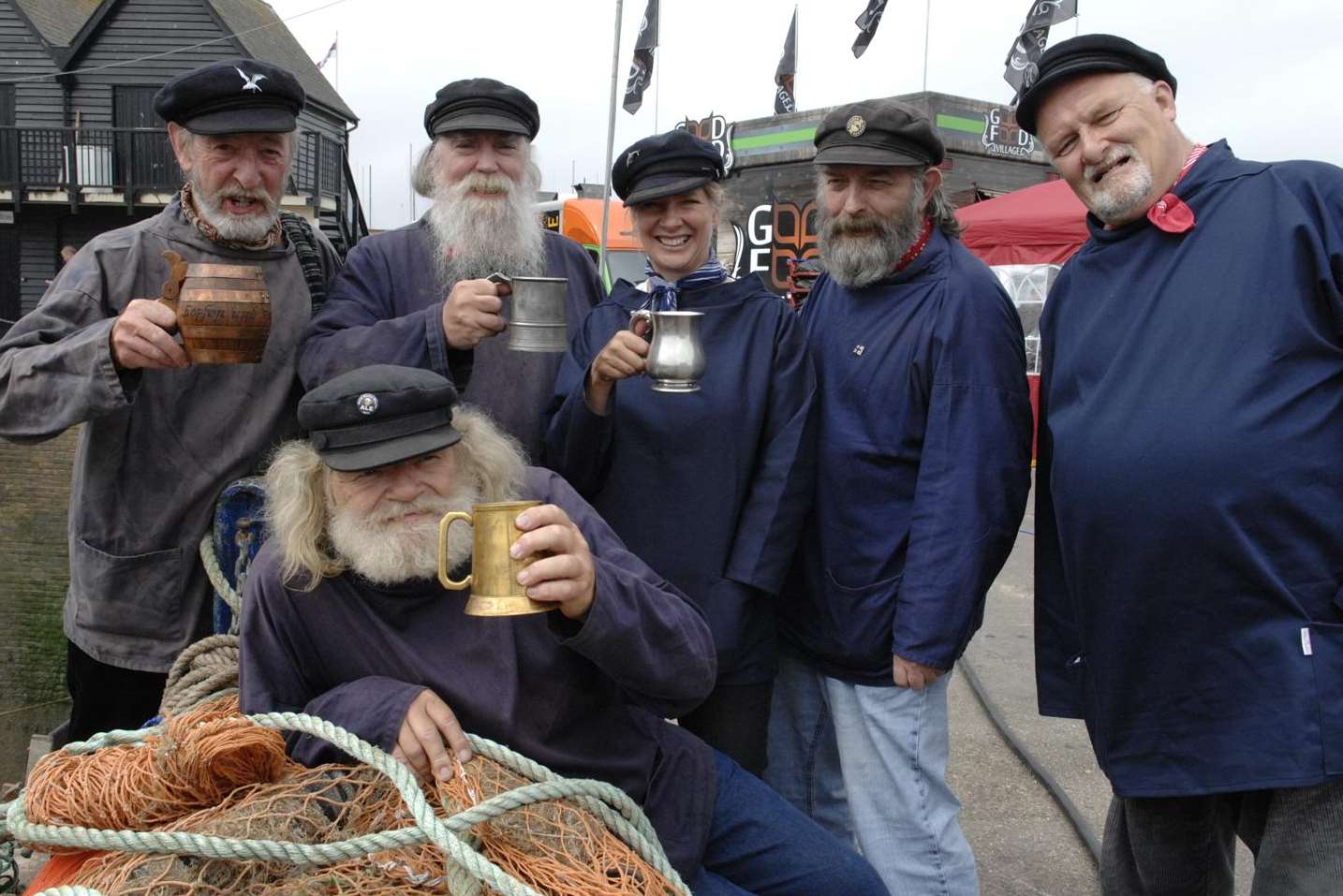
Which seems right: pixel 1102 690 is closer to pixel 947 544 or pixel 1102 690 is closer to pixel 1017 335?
pixel 947 544

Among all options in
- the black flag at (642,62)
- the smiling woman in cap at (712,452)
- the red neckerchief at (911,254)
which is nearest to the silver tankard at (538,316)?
the smiling woman in cap at (712,452)

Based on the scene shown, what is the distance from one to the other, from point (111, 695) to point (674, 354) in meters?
1.72

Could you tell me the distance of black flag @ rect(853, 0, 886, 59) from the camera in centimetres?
1655

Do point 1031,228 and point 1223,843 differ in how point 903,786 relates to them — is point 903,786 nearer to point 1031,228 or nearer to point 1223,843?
point 1223,843

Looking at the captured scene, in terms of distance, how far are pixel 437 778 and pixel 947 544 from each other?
4.15 feet

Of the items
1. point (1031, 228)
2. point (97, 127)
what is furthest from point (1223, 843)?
point (97, 127)

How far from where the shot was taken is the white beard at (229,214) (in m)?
2.66

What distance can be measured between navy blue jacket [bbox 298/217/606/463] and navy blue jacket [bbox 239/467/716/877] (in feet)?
2.33

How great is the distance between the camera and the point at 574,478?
2777mm

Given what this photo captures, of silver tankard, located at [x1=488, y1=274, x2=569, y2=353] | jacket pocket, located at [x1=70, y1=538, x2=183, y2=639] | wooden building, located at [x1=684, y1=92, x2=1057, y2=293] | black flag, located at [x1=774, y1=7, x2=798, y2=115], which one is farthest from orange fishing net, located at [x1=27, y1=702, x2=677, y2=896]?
black flag, located at [x1=774, y1=7, x2=798, y2=115]

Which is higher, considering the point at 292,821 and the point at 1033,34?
the point at 1033,34

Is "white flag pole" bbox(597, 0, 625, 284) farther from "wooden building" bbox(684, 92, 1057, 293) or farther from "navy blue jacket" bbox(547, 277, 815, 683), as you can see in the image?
"navy blue jacket" bbox(547, 277, 815, 683)

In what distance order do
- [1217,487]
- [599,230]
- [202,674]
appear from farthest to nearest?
1. [599,230]
2. [202,674]
3. [1217,487]

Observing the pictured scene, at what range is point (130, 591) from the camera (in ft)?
8.71
